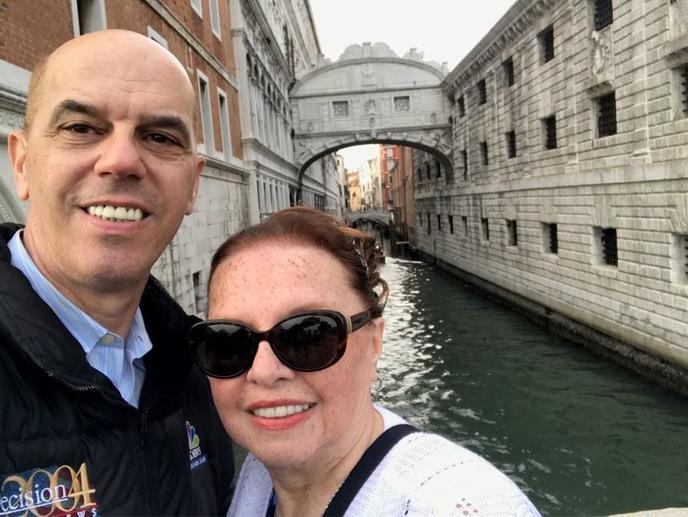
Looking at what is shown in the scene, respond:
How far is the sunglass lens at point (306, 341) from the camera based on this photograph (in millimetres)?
1107

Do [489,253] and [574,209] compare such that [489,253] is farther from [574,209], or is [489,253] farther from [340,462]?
[340,462]

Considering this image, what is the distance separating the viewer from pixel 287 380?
1.13m

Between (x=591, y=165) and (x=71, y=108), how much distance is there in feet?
37.1

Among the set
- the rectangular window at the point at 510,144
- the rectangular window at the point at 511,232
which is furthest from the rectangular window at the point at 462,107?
the rectangular window at the point at 511,232

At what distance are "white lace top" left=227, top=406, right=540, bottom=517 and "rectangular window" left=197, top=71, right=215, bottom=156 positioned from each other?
34.0 feet

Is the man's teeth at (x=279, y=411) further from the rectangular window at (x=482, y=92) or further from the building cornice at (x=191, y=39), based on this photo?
the rectangular window at (x=482, y=92)

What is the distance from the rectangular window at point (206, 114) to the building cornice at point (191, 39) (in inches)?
21.9

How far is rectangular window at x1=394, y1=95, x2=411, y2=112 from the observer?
23891 mm

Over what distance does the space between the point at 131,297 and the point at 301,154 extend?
2338 centimetres

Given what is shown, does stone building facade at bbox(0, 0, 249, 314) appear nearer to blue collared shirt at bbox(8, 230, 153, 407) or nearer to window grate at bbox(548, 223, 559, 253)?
blue collared shirt at bbox(8, 230, 153, 407)

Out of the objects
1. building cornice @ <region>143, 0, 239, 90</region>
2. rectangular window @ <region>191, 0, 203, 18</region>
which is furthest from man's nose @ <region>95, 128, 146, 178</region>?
rectangular window @ <region>191, 0, 203, 18</region>

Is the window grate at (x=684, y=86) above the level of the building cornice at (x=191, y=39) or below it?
below

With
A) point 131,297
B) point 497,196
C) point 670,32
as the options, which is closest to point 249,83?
point 497,196

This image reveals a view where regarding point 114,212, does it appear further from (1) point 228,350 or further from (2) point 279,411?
(2) point 279,411
